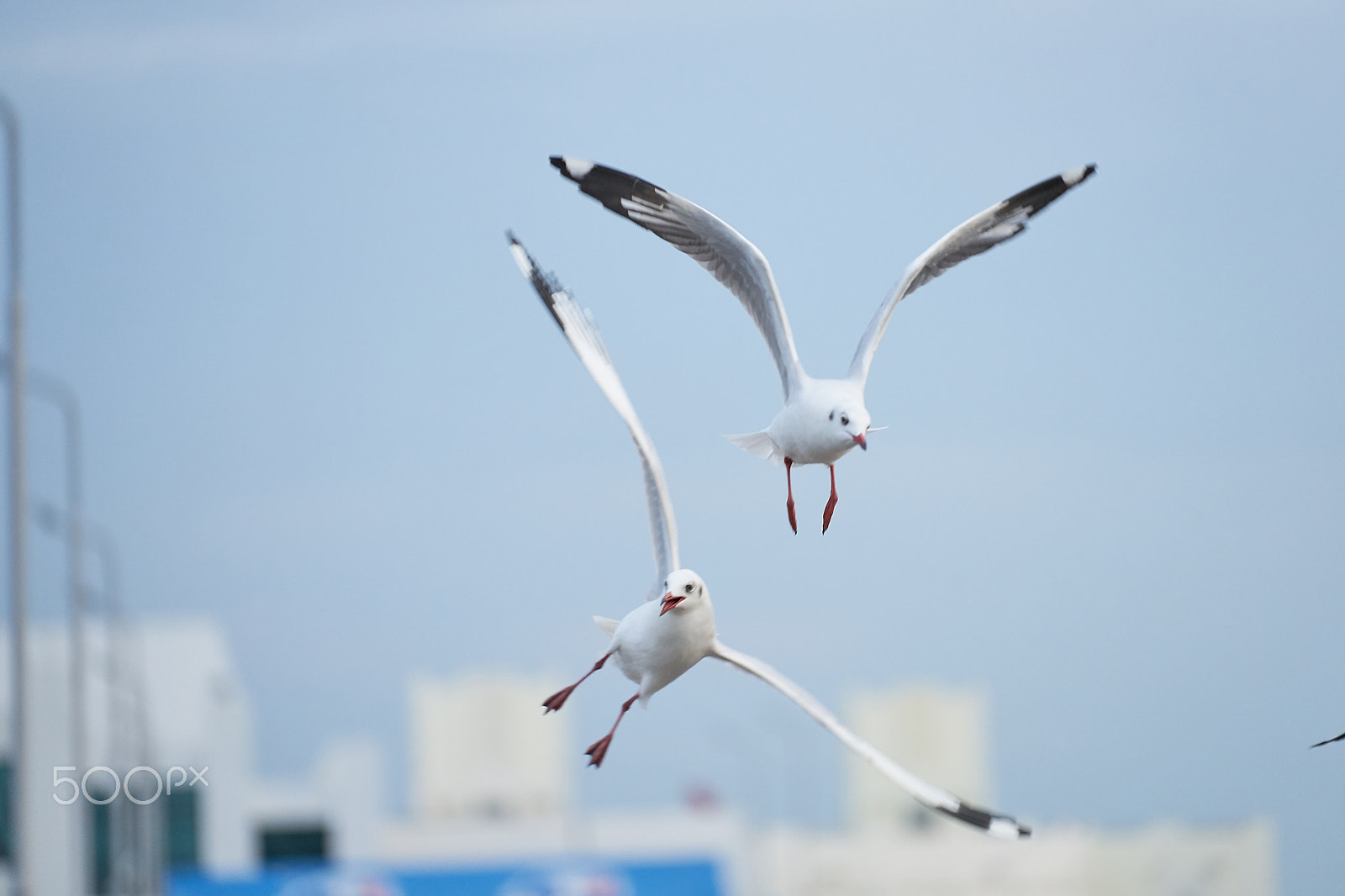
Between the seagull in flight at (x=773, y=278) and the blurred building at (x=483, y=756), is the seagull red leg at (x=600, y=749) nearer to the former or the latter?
the seagull in flight at (x=773, y=278)

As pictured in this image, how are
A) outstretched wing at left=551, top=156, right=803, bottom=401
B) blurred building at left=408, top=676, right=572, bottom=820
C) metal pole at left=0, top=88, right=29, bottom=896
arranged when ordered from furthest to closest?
1. blurred building at left=408, top=676, right=572, bottom=820
2. metal pole at left=0, top=88, right=29, bottom=896
3. outstretched wing at left=551, top=156, right=803, bottom=401

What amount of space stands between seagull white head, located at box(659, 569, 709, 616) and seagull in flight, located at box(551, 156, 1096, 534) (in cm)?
→ 35

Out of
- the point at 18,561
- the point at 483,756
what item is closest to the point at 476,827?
the point at 483,756

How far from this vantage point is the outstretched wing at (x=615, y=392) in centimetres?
452

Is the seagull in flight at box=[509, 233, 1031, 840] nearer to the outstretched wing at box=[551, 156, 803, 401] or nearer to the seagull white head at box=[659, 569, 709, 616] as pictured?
the seagull white head at box=[659, 569, 709, 616]

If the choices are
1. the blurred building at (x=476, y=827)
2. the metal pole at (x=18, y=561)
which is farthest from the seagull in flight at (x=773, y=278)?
the blurred building at (x=476, y=827)

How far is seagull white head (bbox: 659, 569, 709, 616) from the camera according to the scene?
425 centimetres

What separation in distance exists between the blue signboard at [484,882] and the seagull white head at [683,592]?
109ft

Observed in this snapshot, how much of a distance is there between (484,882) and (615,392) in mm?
35860

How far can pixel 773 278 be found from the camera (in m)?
4.62

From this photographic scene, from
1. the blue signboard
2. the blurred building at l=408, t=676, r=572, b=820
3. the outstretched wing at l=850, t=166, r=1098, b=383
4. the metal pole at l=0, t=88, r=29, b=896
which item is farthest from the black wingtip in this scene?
the blurred building at l=408, t=676, r=572, b=820

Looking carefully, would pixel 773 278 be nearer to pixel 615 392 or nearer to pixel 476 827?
pixel 615 392

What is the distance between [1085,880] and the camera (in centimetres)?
5322

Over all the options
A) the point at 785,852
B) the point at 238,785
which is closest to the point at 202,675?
the point at 238,785
